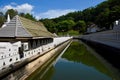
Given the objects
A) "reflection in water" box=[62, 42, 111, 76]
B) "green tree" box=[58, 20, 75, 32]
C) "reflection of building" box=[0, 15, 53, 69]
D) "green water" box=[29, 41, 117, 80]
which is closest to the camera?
"reflection of building" box=[0, 15, 53, 69]

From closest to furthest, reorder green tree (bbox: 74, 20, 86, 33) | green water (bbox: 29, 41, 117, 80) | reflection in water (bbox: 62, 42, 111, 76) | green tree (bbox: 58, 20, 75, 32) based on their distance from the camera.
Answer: green water (bbox: 29, 41, 117, 80) → reflection in water (bbox: 62, 42, 111, 76) → green tree (bbox: 58, 20, 75, 32) → green tree (bbox: 74, 20, 86, 33)

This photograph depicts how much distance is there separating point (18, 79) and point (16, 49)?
6.58 feet

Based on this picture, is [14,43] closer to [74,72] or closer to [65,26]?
[74,72]

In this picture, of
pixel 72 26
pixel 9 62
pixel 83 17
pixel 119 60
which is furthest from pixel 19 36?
pixel 83 17

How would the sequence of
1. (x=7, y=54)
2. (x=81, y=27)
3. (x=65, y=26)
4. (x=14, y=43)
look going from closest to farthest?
(x=7, y=54), (x=14, y=43), (x=65, y=26), (x=81, y=27)

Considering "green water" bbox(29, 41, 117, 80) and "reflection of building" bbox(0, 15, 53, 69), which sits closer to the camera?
"reflection of building" bbox(0, 15, 53, 69)

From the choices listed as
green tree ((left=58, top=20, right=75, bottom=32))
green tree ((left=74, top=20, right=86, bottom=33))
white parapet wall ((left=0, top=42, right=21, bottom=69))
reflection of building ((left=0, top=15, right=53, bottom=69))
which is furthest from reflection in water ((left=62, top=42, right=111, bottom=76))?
green tree ((left=74, top=20, right=86, bottom=33))

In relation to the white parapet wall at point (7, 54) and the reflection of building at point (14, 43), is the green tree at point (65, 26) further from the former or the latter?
the white parapet wall at point (7, 54)

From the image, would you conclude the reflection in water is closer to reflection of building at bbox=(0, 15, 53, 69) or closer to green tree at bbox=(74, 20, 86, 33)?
reflection of building at bbox=(0, 15, 53, 69)

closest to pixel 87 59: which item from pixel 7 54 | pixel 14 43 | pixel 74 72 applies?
pixel 74 72

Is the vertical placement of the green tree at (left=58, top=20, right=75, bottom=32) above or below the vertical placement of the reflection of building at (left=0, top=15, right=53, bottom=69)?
above

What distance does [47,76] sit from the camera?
57.1 ft

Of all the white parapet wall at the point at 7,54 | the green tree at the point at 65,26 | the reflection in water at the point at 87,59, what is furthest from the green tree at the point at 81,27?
the white parapet wall at the point at 7,54

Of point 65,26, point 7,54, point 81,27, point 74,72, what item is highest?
point 65,26
